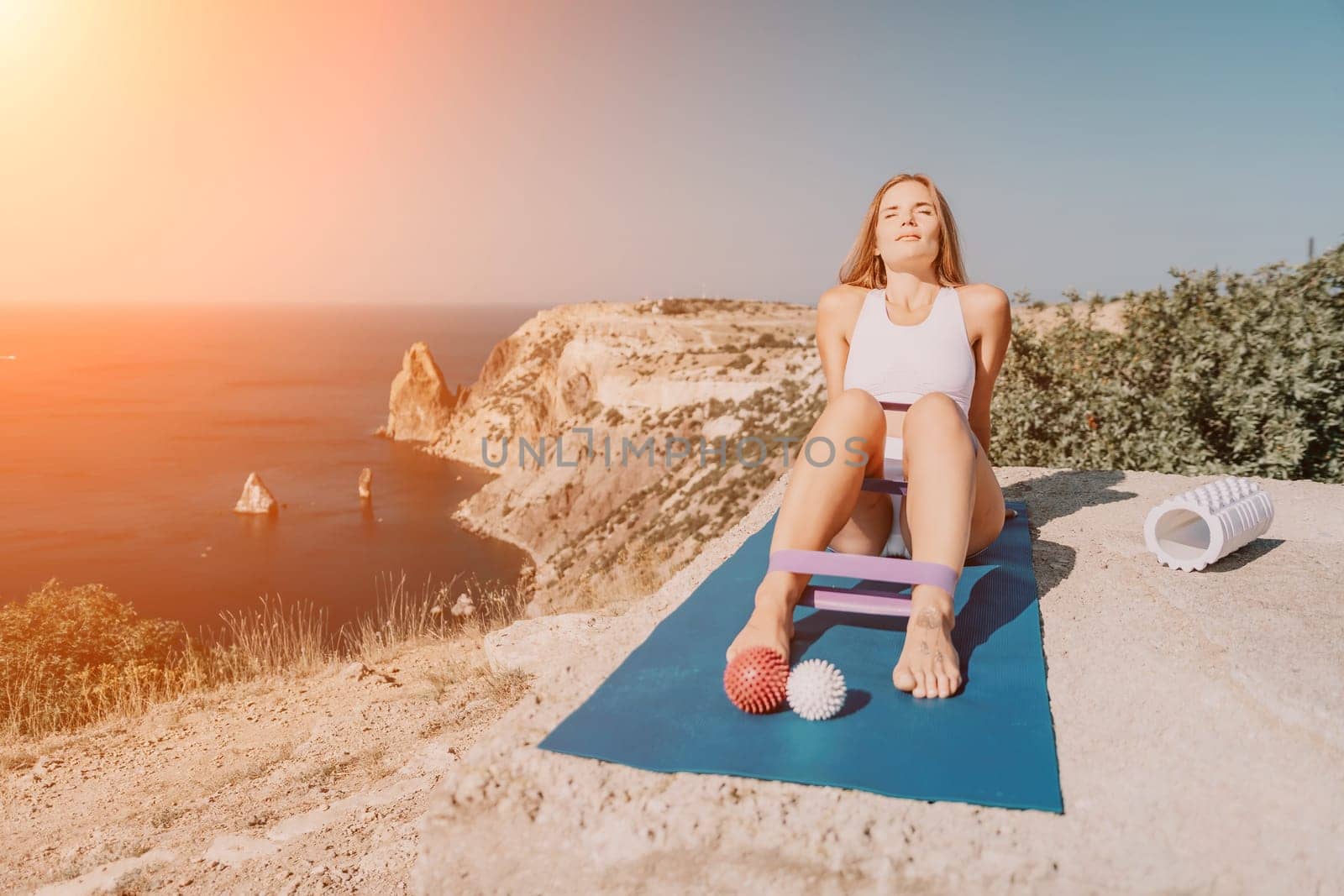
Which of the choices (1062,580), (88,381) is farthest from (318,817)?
(88,381)

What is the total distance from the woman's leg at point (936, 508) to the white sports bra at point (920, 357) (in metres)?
0.42

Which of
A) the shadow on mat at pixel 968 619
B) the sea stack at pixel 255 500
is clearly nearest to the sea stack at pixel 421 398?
the sea stack at pixel 255 500

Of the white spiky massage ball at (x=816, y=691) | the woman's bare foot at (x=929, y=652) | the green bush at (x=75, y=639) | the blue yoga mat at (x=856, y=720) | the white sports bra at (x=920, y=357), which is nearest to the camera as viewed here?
the blue yoga mat at (x=856, y=720)

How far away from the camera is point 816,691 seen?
7.34ft

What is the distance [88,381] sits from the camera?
97.0 m

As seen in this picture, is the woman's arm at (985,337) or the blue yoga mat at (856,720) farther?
the woman's arm at (985,337)

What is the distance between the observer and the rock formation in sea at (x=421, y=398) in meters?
66.3

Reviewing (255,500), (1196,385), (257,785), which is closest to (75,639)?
(257,785)

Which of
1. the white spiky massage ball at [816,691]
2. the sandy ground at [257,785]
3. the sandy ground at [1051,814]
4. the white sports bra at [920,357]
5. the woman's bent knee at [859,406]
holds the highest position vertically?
the white sports bra at [920,357]

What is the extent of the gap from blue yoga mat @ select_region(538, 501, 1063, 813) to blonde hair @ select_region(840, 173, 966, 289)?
4.34 ft

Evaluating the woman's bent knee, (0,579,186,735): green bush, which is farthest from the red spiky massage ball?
(0,579,186,735): green bush

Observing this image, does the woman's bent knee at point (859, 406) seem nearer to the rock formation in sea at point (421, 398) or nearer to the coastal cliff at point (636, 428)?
the coastal cliff at point (636, 428)

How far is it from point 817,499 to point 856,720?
0.74 m

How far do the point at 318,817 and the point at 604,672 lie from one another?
1268 mm
